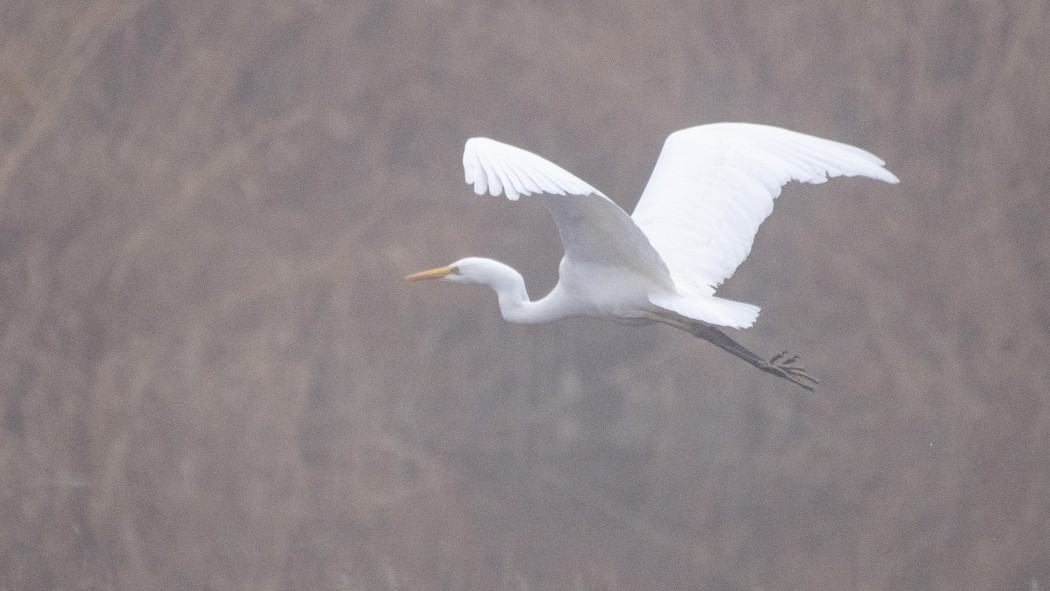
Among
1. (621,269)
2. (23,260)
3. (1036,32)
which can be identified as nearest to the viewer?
(621,269)

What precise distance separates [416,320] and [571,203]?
172 centimetres

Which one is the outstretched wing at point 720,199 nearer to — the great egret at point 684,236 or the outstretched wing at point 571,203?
the great egret at point 684,236

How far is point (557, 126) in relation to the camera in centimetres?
491

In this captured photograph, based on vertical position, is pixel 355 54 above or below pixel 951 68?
below

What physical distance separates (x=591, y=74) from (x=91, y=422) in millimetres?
1869

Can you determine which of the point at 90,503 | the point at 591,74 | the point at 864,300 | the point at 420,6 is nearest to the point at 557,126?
the point at 591,74

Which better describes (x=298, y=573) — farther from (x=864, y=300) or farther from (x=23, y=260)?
(x=864, y=300)

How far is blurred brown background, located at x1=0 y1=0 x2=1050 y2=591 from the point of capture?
479cm

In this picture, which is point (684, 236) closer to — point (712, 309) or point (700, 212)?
point (700, 212)

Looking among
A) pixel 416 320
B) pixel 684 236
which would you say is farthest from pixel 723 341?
pixel 416 320

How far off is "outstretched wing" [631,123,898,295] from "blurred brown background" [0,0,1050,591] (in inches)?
43.8

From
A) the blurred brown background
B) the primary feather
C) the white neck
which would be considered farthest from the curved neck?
the blurred brown background

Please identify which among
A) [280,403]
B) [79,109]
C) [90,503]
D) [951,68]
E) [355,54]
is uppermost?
[951,68]

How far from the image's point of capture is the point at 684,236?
3.67 meters
